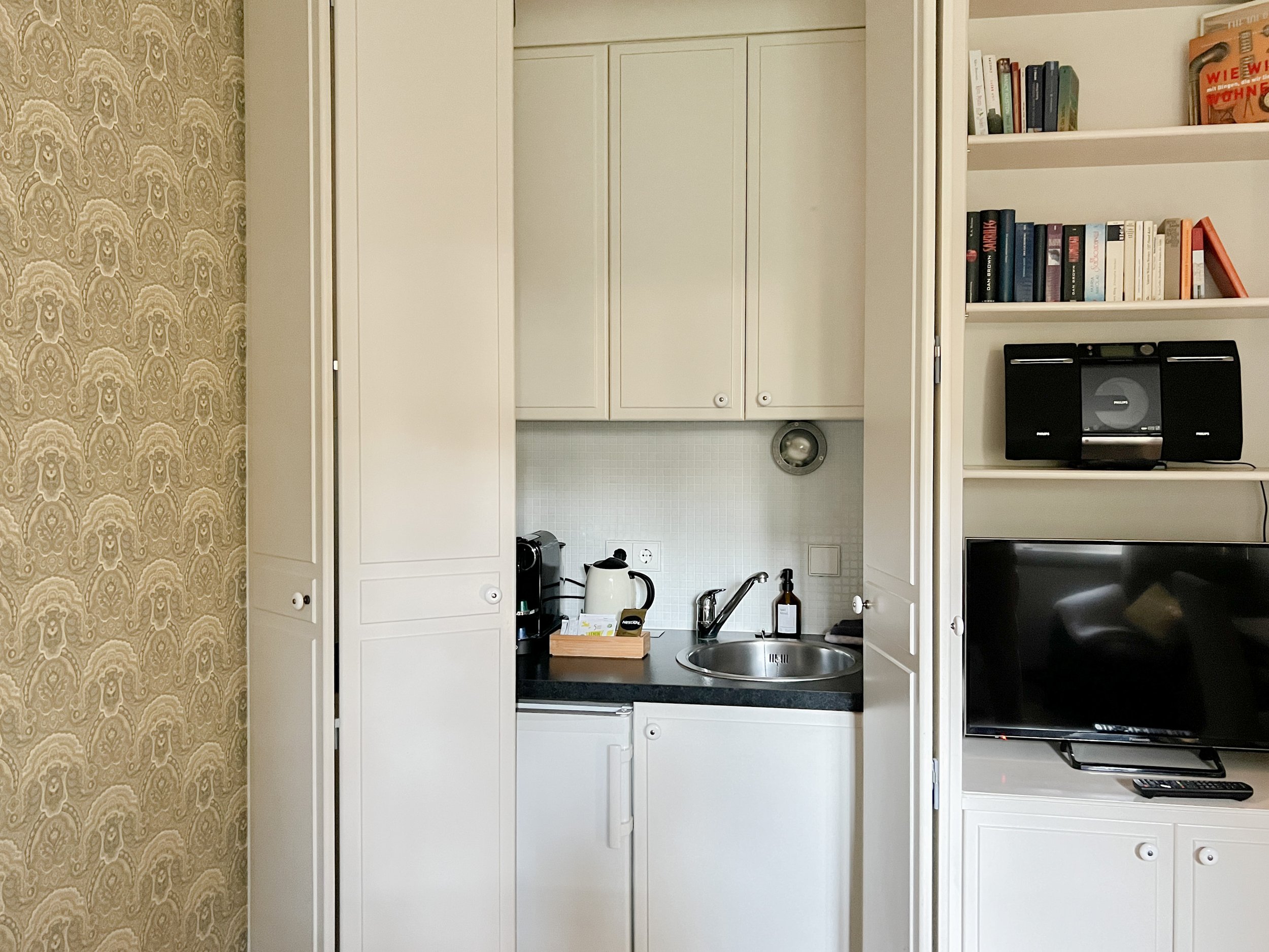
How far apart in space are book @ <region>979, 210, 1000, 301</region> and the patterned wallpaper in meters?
1.65

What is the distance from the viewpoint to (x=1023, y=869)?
1.65 metres

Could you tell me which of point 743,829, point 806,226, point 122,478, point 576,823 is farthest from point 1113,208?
point 122,478

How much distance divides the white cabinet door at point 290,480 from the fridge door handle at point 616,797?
613 millimetres

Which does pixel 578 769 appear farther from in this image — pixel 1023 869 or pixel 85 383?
pixel 85 383

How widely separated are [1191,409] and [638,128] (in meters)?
1.49

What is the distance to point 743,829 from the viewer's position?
1976 millimetres

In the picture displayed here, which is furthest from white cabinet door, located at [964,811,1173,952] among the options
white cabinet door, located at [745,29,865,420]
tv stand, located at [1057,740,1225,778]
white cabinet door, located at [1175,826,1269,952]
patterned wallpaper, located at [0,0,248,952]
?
patterned wallpaper, located at [0,0,248,952]

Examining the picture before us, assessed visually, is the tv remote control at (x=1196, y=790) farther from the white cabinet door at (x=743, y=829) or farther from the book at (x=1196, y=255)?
the book at (x=1196, y=255)

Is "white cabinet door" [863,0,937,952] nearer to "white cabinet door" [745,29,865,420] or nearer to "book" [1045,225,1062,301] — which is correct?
"white cabinet door" [745,29,865,420]

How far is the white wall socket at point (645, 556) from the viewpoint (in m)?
2.57

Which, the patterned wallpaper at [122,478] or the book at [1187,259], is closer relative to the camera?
the patterned wallpaper at [122,478]

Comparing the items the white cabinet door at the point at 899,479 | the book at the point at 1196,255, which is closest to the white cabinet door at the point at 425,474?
the white cabinet door at the point at 899,479

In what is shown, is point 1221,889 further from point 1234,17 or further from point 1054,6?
point 1054,6

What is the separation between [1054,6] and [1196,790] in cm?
175
